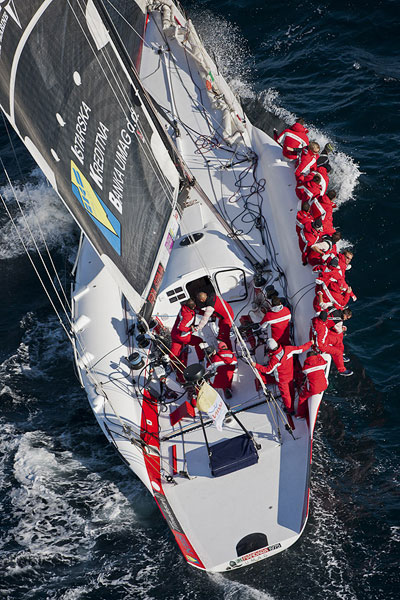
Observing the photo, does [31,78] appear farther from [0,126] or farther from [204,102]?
[0,126]

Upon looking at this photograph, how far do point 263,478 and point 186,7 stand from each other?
41.5ft

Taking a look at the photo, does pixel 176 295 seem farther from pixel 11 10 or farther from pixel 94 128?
pixel 11 10

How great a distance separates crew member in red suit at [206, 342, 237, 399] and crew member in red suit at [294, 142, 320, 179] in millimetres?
3236

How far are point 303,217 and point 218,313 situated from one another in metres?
1.92

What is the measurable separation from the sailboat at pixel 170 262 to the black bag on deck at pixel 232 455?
0.06 ft

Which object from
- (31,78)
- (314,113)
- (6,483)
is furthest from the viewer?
(314,113)

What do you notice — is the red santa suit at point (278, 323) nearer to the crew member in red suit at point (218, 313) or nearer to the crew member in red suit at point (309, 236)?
the crew member in red suit at point (218, 313)

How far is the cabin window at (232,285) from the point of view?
930 cm

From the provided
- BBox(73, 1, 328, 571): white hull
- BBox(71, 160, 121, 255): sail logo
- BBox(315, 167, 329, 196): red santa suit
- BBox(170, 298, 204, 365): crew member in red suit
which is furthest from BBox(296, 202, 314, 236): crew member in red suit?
BBox(71, 160, 121, 255): sail logo

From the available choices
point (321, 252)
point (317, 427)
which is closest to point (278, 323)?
point (321, 252)

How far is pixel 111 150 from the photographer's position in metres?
6.76

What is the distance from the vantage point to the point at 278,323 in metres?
8.26

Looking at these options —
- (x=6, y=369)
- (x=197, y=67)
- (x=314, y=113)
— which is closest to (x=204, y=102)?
(x=197, y=67)

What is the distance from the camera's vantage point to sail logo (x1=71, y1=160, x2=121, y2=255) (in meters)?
6.38
